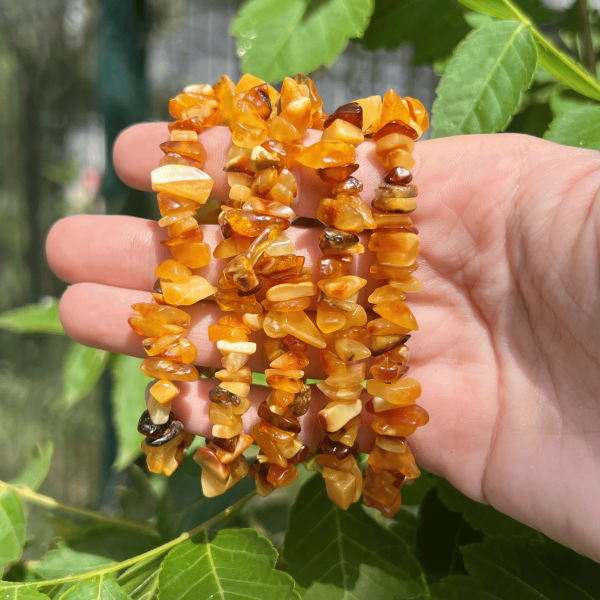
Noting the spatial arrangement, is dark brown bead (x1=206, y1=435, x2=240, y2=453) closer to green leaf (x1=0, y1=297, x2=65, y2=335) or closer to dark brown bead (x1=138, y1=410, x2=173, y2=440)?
dark brown bead (x1=138, y1=410, x2=173, y2=440)

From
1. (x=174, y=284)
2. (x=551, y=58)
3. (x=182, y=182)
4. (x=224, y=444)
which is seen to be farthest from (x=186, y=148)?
(x=551, y=58)

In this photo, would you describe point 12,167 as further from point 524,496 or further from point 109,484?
point 524,496

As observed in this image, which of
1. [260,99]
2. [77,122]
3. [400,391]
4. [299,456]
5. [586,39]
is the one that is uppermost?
[586,39]

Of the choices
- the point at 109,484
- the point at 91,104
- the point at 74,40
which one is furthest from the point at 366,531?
the point at 74,40

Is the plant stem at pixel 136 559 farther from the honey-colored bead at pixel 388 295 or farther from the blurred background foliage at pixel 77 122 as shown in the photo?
the blurred background foliage at pixel 77 122

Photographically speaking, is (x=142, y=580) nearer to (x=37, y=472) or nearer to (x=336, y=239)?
(x=37, y=472)

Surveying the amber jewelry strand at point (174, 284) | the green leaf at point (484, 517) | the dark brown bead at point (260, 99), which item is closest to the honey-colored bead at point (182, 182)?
the amber jewelry strand at point (174, 284)

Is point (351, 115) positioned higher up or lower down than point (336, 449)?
higher up

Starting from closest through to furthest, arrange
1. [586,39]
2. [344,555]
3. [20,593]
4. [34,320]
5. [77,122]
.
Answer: [20,593] → [344,555] → [586,39] → [34,320] → [77,122]
